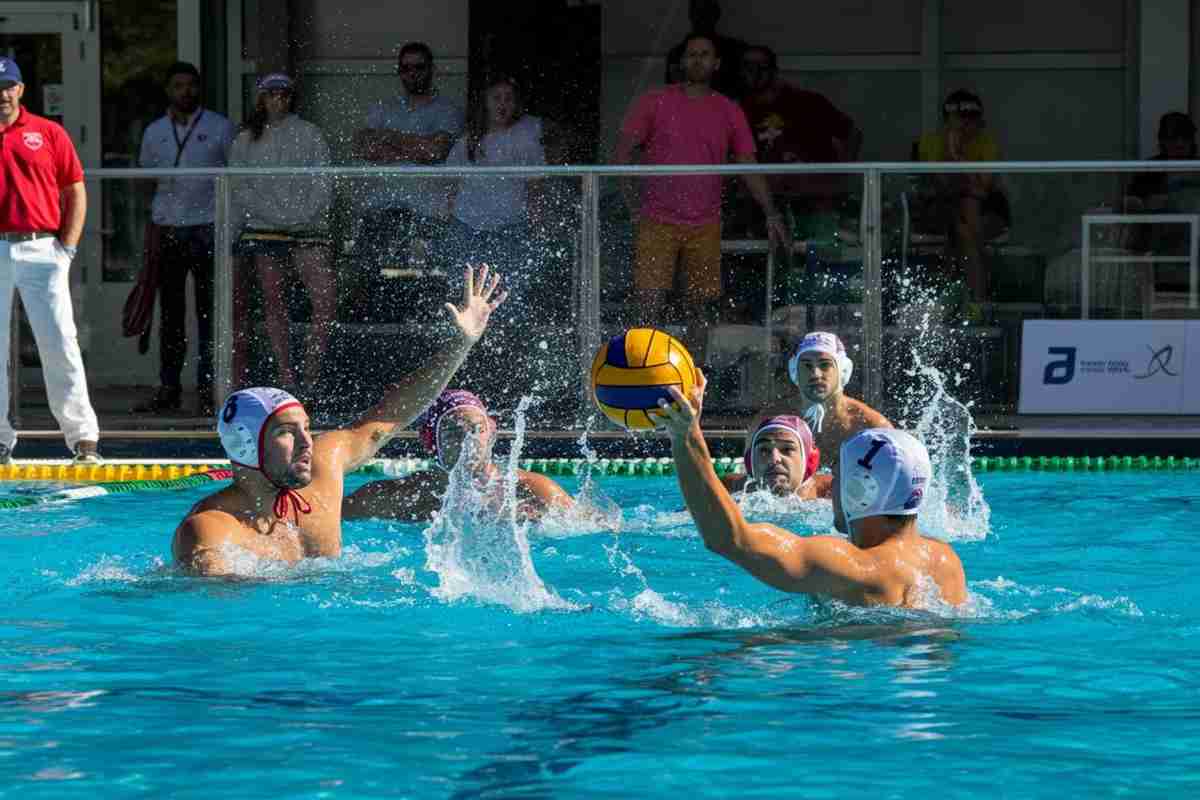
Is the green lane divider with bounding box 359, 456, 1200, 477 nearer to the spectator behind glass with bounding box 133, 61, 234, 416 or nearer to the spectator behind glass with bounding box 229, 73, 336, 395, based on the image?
the spectator behind glass with bounding box 229, 73, 336, 395

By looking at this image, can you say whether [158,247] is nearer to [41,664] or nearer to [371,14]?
[371,14]

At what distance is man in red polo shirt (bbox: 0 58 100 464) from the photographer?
9.71m

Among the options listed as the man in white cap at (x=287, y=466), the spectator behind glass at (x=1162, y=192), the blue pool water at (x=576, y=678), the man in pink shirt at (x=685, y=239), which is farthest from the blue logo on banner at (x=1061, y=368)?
the man in white cap at (x=287, y=466)

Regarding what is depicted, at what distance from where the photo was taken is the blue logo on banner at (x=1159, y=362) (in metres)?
10.3

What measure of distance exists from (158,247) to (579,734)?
6.47m

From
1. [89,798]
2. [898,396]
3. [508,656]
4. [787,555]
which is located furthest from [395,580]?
[898,396]

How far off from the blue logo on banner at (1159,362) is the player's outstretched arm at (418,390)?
490 centimetres

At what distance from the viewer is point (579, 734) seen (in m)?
4.61

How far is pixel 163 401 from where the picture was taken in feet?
34.6

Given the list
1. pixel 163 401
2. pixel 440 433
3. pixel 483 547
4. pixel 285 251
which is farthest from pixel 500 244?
pixel 483 547

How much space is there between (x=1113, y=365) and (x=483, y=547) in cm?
459

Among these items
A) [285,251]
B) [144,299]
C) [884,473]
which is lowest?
[884,473]

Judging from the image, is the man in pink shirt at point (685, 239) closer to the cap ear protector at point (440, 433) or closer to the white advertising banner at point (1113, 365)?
the white advertising banner at point (1113, 365)

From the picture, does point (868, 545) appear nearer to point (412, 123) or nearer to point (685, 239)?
point (685, 239)
